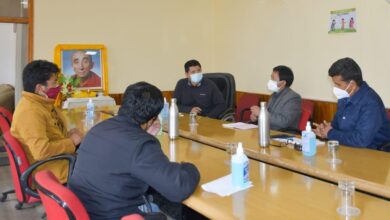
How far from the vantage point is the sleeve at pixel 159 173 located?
1508 millimetres

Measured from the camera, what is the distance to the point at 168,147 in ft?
8.25

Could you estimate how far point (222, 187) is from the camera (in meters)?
1.70

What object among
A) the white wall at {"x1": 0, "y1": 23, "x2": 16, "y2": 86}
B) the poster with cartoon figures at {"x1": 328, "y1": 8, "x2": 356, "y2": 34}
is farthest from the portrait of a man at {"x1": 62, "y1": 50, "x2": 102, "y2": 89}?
the poster with cartoon figures at {"x1": 328, "y1": 8, "x2": 356, "y2": 34}

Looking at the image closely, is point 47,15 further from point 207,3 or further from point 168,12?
point 207,3

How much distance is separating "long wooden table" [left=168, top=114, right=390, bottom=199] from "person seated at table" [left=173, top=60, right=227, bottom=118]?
4.76 ft

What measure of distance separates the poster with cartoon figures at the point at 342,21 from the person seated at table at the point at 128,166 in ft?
9.78

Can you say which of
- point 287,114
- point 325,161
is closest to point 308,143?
point 325,161

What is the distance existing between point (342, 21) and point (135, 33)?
9.05 feet

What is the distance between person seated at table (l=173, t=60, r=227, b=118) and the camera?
4.29 m

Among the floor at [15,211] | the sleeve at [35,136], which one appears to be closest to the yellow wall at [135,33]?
the floor at [15,211]

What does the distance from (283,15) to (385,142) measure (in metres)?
2.47

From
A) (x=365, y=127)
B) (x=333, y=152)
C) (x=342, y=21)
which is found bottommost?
(x=333, y=152)

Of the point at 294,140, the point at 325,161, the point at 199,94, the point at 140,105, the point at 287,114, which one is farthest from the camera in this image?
the point at 199,94

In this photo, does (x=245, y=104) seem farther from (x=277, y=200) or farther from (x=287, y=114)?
(x=277, y=200)
